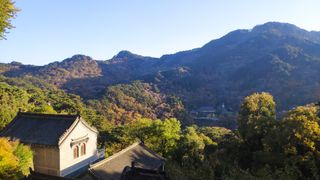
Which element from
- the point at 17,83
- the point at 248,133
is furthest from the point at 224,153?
the point at 17,83

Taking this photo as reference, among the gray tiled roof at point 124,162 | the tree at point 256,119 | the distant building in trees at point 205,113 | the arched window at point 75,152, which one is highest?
the tree at point 256,119

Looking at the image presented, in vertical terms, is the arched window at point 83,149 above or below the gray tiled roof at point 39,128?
below

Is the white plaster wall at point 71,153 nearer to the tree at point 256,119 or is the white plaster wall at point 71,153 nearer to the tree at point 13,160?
the tree at point 13,160

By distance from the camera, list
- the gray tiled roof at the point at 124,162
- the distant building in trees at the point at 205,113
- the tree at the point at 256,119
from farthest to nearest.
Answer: the distant building in trees at the point at 205,113
the tree at the point at 256,119
the gray tiled roof at the point at 124,162

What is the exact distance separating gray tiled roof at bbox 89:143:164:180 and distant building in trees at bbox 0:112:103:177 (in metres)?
3.36

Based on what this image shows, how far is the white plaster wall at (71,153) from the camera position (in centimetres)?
2837

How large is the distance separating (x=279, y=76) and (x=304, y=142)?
116 metres

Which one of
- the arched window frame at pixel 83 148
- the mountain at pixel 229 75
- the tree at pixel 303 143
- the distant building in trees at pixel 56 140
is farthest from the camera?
the mountain at pixel 229 75

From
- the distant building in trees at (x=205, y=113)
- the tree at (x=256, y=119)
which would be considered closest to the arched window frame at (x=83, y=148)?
the tree at (x=256, y=119)

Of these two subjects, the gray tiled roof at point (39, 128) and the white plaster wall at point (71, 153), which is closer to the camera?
the white plaster wall at point (71, 153)

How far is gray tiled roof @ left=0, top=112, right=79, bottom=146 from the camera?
1140 inches

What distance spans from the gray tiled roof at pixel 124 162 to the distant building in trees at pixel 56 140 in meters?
3.36

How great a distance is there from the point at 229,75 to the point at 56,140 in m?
147

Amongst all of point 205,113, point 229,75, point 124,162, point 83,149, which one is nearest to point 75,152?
point 83,149
